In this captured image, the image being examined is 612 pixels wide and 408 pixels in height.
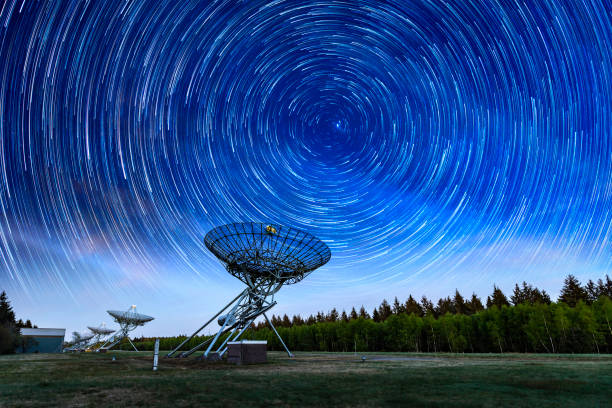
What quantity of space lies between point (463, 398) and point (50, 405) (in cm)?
1113

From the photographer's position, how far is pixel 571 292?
66.4m

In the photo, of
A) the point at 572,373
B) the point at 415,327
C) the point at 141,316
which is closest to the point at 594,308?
the point at 415,327

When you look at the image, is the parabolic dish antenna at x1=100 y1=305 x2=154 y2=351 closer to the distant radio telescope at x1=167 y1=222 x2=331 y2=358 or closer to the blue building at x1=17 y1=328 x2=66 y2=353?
the blue building at x1=17 y1=328 x2=66 y2=353

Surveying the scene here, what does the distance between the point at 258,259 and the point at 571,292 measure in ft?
239

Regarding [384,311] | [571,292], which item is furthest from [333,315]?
[571,292]

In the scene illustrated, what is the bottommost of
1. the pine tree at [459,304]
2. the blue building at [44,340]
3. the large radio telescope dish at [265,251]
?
the blue building at [44,340]

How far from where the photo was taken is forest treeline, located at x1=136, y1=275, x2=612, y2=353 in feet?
146

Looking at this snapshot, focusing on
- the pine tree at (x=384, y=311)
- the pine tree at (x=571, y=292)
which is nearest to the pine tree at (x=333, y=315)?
the pine tree at (x=384, y=311)

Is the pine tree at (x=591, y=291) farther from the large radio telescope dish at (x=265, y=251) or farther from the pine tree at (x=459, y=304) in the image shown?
the large radio telescope dish at (x=265, y=251)

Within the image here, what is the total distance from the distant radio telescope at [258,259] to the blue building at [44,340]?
53030mm

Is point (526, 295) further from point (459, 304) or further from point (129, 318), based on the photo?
point (129, 318)

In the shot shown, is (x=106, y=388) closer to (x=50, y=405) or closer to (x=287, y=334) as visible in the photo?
(x=50, y=405)

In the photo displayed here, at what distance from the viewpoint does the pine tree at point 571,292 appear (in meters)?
64.9

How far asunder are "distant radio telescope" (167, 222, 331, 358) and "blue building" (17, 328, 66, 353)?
174 ft
